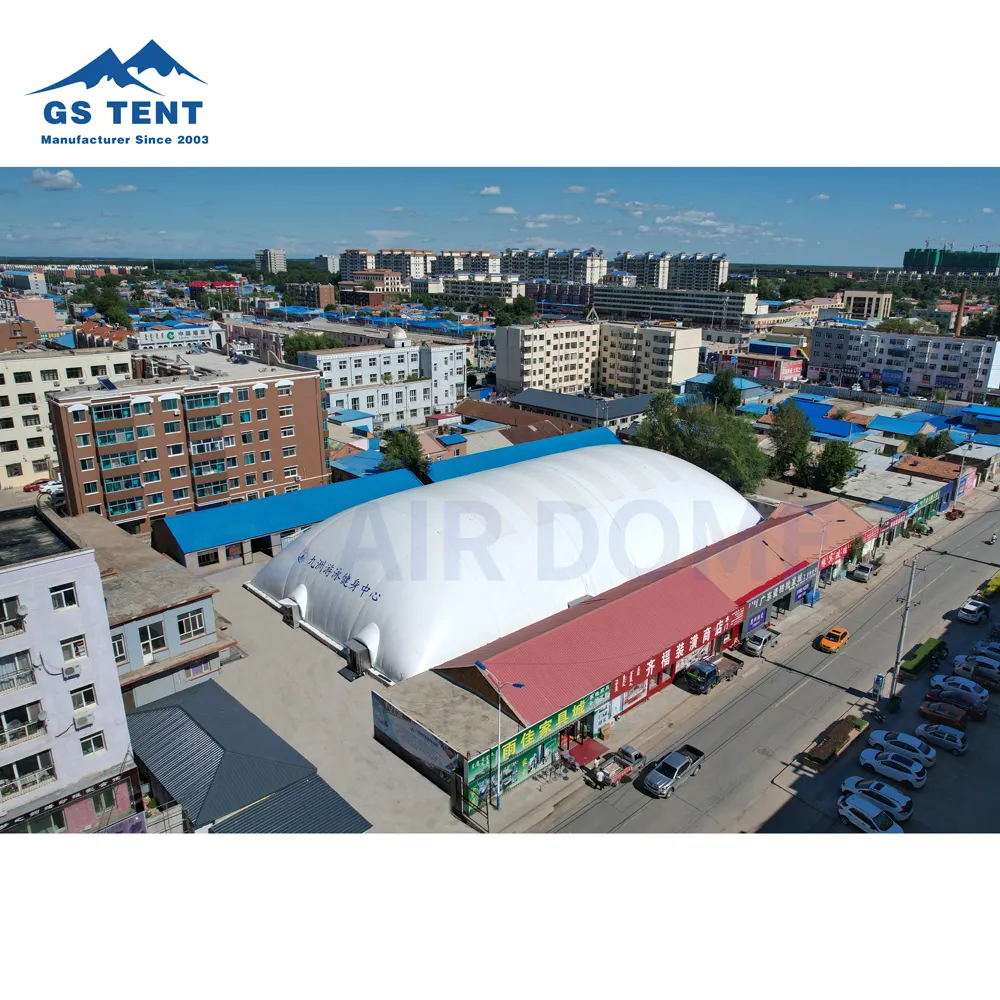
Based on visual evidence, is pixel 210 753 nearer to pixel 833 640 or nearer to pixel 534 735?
pixel 534 735

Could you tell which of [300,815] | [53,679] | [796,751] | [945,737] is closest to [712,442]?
[945,737]

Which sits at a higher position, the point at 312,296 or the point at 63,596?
the point at 63,596

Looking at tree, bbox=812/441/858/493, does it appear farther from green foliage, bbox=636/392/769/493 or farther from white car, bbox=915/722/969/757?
white car, bbox=915/722/969/757

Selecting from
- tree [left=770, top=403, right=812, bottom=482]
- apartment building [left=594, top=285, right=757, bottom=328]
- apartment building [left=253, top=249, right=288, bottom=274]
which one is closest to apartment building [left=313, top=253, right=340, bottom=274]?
apartment building [left=253, top=249, right=288, bottom=274]

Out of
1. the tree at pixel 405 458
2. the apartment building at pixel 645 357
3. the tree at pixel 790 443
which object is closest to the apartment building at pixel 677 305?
the apartment building at pixel 645 357

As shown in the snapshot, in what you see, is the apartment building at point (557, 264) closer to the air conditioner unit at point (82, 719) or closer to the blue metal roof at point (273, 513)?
the blue metal roof at point (273, 513)

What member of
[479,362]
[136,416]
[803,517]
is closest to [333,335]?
[479,362]
